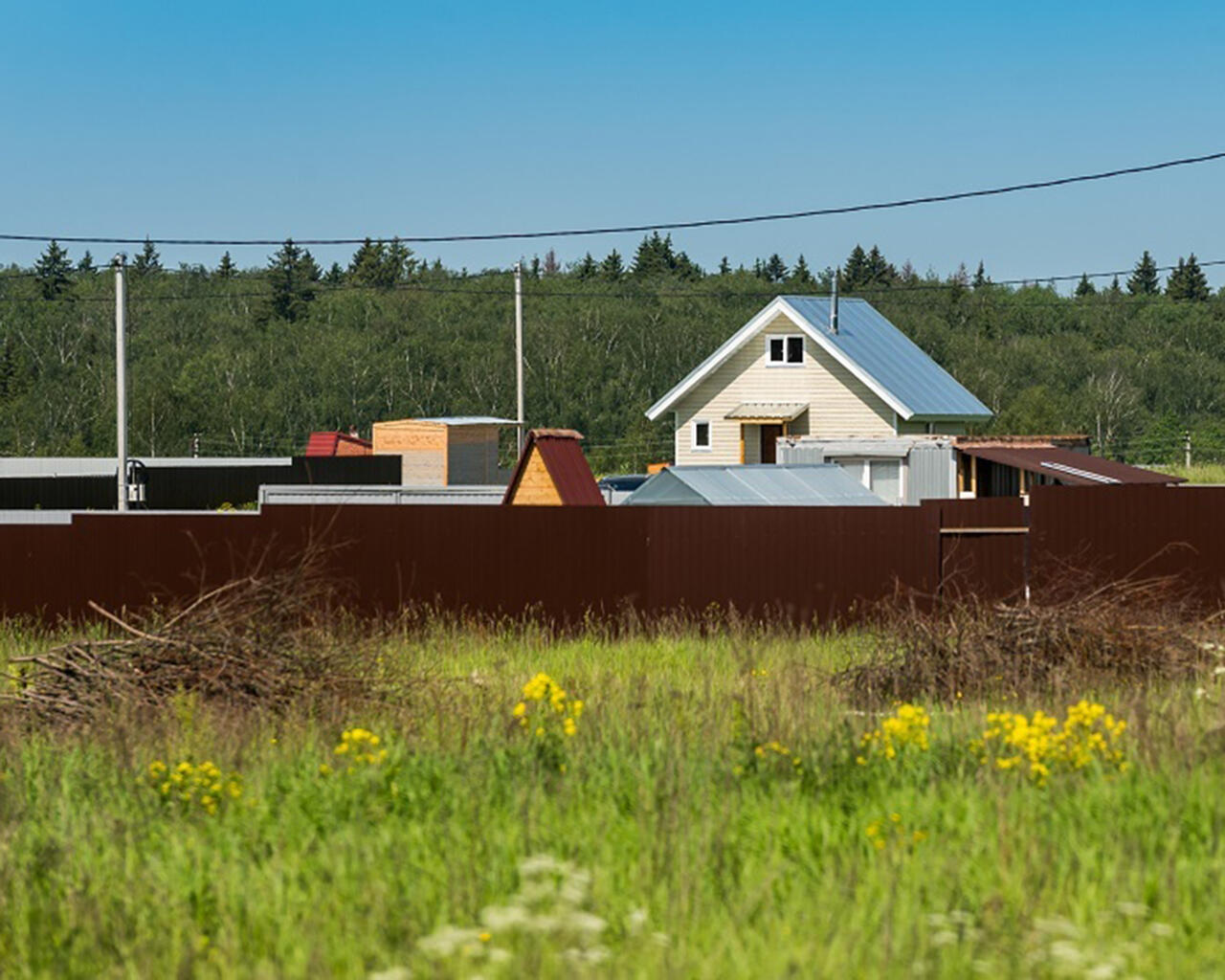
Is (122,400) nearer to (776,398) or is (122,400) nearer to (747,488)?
(747,488)

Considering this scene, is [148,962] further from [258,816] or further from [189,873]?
[258,816]

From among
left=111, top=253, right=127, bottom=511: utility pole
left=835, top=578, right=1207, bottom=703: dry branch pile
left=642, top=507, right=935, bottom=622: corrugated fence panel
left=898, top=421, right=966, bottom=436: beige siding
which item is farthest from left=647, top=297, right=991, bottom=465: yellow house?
left=835, top=578, right=1207, bottom=703: dry branch pile

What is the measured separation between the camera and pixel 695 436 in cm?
4741

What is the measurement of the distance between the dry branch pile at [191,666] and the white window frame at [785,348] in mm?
34206

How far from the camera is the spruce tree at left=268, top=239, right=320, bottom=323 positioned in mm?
120438

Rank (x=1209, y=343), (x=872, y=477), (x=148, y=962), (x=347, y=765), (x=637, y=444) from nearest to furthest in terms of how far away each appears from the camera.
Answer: (x=148, y=962) < (x=347, y=765) < (x=872, y=477) < (x=637, y=444) < (x=1209, y=343)

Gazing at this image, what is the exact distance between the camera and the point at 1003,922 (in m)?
5.87

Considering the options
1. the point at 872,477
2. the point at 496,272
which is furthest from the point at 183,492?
the point at 496,272

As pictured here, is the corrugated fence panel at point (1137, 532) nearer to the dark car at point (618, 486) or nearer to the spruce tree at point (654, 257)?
the dark car at point (618, 486)

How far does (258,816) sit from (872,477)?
27364 mm

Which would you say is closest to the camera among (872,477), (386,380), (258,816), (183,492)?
(258,816)

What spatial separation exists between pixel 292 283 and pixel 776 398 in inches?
3365

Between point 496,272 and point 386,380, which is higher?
point 496,272

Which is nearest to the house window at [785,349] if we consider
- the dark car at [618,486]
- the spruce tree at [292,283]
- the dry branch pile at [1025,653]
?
the dark car at [618,486]
